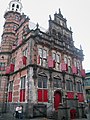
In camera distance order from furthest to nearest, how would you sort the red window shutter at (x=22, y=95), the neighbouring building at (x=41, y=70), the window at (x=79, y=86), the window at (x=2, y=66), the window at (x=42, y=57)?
the window at (x=2, y=66), the window at (x=79, y=86), the window at (x=42, y=57), the red window shutter at (x=22, y=95), the neighbouring building at (x=41, y=70)

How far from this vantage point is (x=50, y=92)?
1445cm

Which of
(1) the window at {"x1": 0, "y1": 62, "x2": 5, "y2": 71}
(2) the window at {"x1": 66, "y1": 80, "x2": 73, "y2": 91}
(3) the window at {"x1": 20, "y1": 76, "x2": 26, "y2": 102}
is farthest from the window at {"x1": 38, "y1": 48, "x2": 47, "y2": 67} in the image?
(1) the window at {"x1": 0, "y1": 62, "x2": 5, "y2": 71}

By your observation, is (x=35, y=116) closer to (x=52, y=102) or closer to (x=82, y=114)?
(x=52, y=102)

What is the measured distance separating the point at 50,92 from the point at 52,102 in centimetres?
112

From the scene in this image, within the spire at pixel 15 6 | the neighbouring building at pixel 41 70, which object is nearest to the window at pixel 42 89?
the neighbouring building at pixel 41 70

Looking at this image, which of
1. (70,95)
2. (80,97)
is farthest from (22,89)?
(80,97)

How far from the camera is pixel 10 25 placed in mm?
22547

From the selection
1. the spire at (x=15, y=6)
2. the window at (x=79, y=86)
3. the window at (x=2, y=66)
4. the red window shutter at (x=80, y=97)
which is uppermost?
the spire at (x=15, y=6)

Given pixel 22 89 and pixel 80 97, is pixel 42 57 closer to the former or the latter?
pixel 22 89

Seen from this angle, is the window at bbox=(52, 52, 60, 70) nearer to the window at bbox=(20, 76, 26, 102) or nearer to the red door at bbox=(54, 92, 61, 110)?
the red door at bbox=(54, 92, 61, 110)

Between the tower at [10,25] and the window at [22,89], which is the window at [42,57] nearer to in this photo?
the window at [22,89]

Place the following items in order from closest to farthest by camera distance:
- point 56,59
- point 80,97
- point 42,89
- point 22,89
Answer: point 42,89
point 22,89
point 56,59
point 80,97

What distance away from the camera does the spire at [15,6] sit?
981 inches

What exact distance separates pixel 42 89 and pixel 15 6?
750 inches
